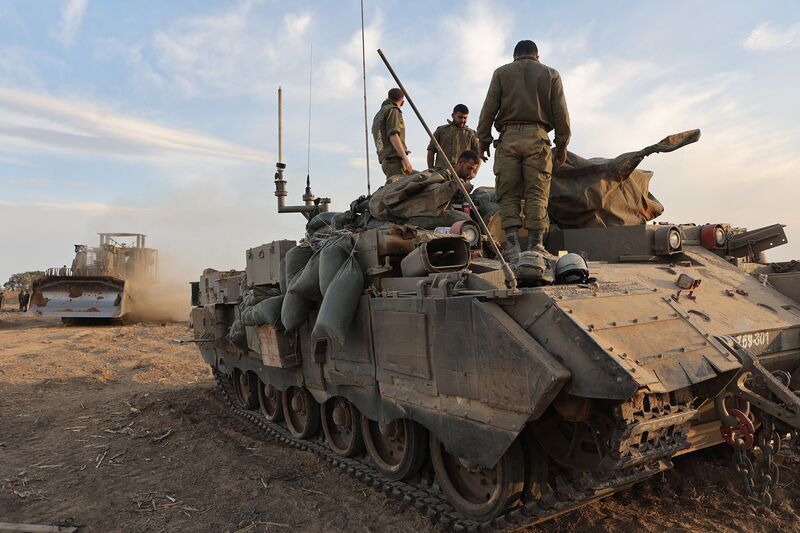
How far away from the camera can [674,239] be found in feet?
18.3

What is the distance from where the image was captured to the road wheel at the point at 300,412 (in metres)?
6.86

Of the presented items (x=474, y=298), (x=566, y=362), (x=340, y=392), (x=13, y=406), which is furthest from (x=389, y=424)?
(x=13, y=406)

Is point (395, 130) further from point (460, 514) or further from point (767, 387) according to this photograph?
point (767, 387)

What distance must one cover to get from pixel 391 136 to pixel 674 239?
132 inches

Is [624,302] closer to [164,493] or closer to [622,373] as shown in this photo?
[622,373]

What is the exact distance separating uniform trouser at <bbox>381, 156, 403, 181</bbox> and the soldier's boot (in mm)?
2408

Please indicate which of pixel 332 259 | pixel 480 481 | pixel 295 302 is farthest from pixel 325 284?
pixel 480 481

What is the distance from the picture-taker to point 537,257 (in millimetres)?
4125

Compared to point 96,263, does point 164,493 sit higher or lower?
lower

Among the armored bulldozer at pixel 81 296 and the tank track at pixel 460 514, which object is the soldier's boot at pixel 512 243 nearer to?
the tank track at pixel 460 514

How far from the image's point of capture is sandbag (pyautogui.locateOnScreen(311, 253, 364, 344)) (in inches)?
194

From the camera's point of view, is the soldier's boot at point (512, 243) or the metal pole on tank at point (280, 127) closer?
the soldier's boot at point (512, 243)

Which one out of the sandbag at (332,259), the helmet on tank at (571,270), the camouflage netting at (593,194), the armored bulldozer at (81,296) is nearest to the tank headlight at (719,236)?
the camouflage netting at (593,194)

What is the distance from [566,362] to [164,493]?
3832 mm
